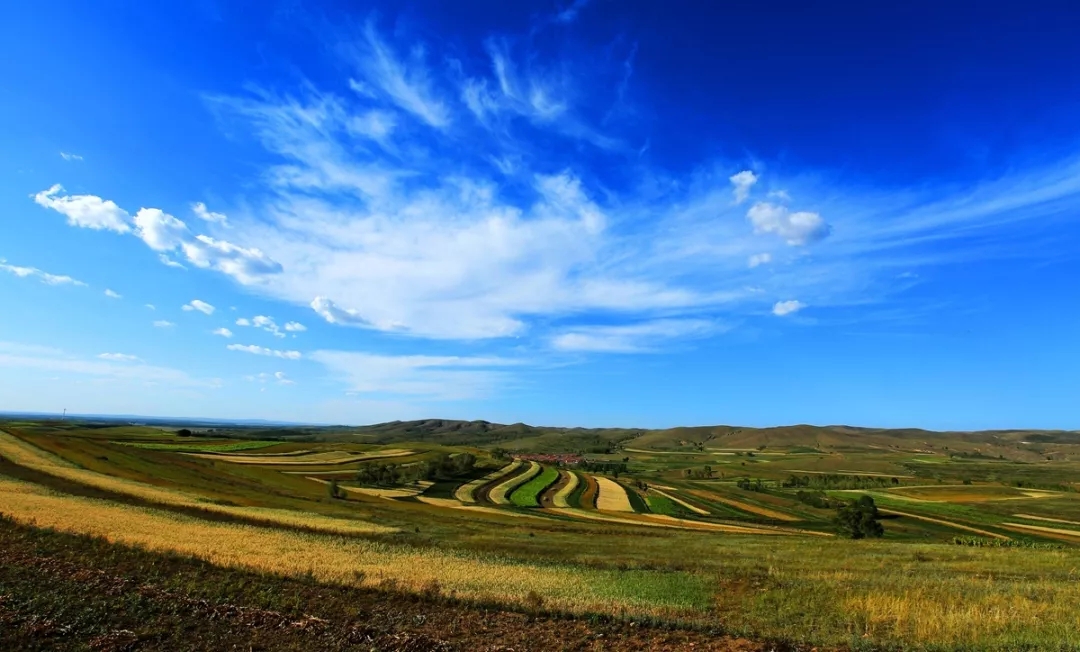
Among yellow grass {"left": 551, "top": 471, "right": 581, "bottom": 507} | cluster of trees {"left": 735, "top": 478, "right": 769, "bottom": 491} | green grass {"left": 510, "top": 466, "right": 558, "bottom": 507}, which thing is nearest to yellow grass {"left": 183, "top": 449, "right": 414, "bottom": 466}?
green grass {"left": 510, "top": 466, "right": 558, "bottom": 507}

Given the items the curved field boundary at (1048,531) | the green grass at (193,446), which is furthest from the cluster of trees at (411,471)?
the curved field boundary at (1048,531)

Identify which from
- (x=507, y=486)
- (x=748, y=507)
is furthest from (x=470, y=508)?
(x=748, y=507)

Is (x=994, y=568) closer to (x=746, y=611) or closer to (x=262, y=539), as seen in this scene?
(x=746, y=611)

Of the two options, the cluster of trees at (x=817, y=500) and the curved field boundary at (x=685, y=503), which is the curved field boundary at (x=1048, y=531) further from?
the curved field boundary at (x=685, y=503)

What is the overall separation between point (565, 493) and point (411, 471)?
3425 cm

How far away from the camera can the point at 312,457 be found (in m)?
138

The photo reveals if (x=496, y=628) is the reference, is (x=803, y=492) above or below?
below

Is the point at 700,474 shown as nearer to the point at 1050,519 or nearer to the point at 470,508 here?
the point at 1050,519

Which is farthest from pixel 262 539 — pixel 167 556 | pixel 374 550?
pixel 167 556

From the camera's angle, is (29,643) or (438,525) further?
(438,525)

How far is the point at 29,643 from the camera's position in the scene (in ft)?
41.1

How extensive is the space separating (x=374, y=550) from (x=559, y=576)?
13211mm

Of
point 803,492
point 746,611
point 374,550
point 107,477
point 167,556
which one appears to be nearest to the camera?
point 746,611

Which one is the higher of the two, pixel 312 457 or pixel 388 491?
pixel 312 457
